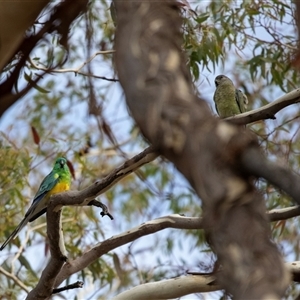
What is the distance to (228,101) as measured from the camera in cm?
451

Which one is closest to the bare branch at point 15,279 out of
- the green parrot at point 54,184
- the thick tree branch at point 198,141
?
the green parrot at point 54,184

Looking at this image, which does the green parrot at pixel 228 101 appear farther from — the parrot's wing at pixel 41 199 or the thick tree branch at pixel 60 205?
the thick tree branch at pixel 60 205

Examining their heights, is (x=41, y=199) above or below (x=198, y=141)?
above

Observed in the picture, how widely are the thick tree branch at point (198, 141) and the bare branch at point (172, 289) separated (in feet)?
5.08

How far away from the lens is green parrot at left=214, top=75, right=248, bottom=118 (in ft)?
14.5

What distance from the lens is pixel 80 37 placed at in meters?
6.19

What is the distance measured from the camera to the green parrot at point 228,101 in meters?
4.42

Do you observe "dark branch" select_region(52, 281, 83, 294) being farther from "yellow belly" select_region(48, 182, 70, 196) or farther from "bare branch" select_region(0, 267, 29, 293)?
"bare branch" select_region(0, 267, 29, 293)

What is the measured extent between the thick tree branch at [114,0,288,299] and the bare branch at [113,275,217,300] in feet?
5.08

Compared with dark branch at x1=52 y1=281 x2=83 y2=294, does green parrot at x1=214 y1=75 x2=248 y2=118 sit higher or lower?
higher

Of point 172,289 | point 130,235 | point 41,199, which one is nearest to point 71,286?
point 130,235

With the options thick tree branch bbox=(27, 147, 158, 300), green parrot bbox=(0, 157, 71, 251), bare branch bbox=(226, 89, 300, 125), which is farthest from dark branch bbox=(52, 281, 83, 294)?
green parrot bbox=(0, 157, 71, 251)

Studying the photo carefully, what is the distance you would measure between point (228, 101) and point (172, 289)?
5.82 feet

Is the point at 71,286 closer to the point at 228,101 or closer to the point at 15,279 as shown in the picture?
the point at 228,101
